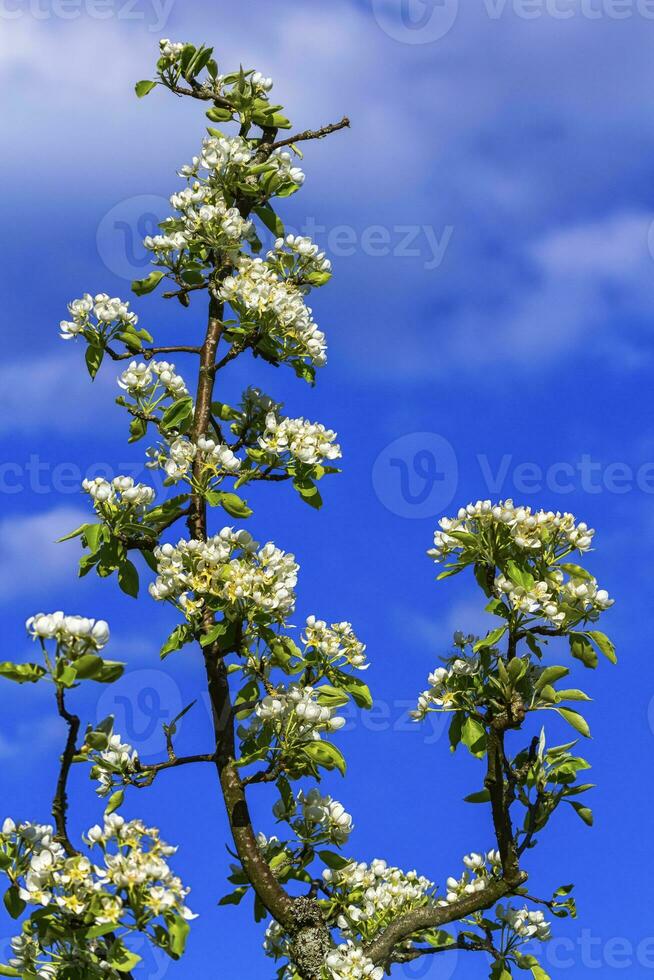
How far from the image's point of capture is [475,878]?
21.5 ft

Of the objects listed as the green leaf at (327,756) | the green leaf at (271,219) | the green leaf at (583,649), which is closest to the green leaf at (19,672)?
the green leaf at (327,756)

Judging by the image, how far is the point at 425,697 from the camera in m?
5.96

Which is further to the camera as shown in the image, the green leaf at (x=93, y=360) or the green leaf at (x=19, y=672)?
the green leaf at (x=93, y=360)

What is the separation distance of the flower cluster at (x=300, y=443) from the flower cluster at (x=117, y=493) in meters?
0.68

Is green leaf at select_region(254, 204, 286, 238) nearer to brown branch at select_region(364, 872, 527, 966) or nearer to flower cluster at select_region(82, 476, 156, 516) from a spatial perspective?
flower cluster at select_region(82, 476, 156, 516)

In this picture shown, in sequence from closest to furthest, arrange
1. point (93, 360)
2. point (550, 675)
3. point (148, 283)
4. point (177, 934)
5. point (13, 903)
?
point (177, 934), point (13, 903), point (550, 675), point (93, 360), point (148, 283)

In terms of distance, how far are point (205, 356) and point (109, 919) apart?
320 cm

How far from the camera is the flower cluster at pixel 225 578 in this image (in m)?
5.75

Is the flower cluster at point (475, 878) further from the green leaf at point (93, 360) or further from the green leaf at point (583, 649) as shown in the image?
the green leaf at point (93, 360)

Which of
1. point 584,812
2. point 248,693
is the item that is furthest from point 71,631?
point 584,812

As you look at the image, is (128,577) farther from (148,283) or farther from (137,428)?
(148,283)

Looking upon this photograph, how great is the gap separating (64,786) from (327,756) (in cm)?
130

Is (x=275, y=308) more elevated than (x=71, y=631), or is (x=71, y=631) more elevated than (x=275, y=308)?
(x=275, y=308)

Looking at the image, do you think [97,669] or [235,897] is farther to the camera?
[235,897]
